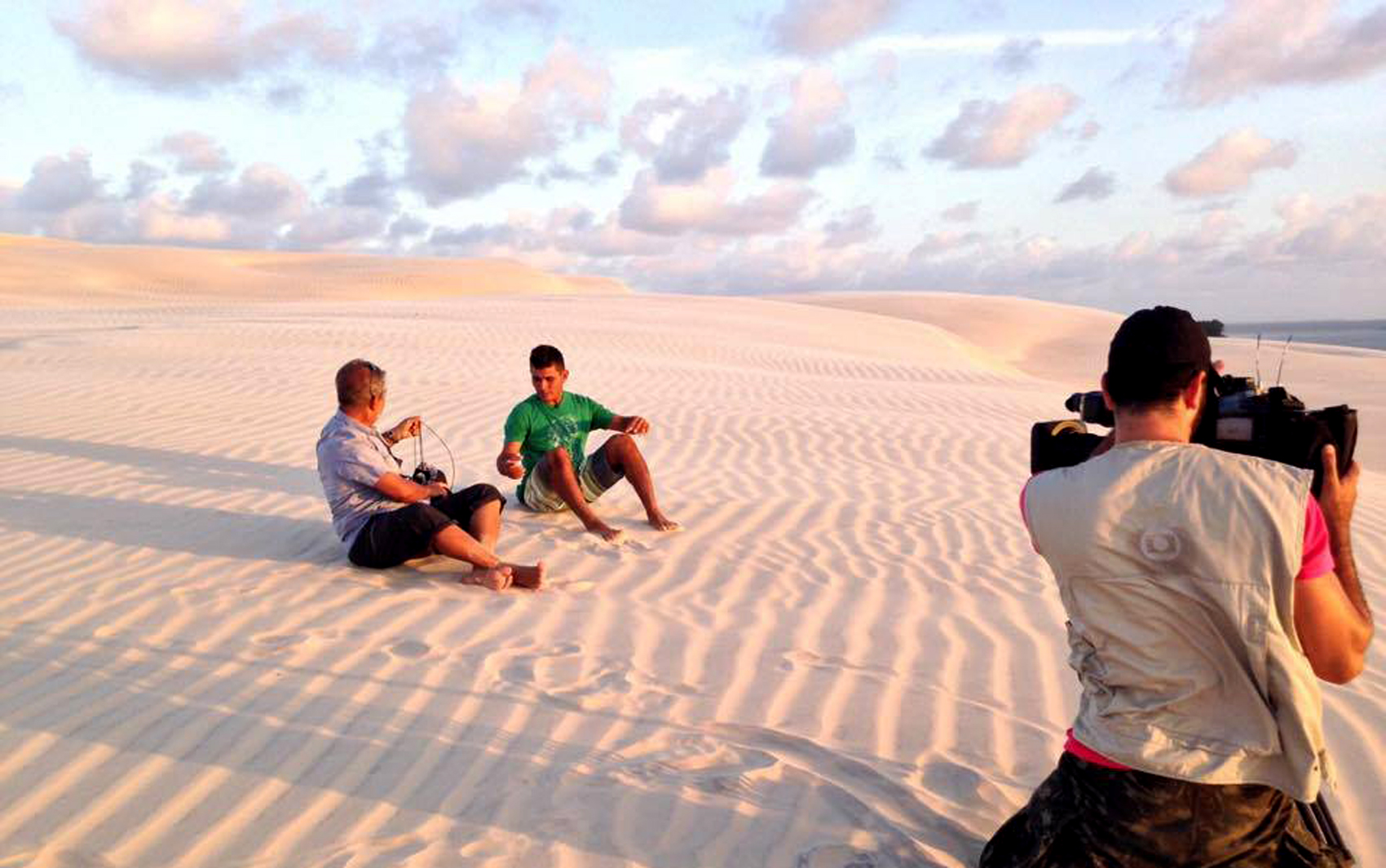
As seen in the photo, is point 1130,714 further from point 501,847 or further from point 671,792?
point 501,847

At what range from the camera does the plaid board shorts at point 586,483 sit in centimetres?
670

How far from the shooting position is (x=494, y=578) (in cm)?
521

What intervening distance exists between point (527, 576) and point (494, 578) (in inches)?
6.7

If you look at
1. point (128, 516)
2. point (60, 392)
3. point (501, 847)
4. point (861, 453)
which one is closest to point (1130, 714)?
point (501, 847)

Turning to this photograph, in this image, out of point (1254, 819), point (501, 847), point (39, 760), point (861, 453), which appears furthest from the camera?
point (861, 453)

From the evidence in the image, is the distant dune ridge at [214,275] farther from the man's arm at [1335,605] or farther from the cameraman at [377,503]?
the man's arm at [1335,605]

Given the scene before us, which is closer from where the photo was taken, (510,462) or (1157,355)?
(1157,355)

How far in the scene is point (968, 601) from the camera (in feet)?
17.4

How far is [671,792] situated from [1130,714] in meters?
1.43

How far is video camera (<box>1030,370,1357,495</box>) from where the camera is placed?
214cm

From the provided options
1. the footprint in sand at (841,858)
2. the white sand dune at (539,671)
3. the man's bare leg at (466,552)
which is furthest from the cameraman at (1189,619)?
the man's bare leg at (466,552)

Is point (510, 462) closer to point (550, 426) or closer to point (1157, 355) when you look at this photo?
point (550, 426)

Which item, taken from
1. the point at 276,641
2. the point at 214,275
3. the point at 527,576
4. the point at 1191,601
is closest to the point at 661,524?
the point at 527,576

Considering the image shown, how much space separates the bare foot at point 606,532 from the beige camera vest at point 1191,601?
13.7ft
